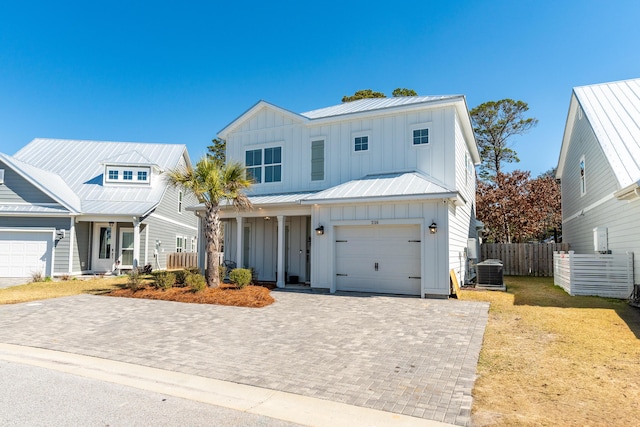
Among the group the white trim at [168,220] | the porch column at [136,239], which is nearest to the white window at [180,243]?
the white trim at [168,220]

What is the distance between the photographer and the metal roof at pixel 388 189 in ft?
37.0

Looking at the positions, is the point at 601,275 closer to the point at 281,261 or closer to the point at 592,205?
the point at 592,205

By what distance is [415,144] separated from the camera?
13.6 m

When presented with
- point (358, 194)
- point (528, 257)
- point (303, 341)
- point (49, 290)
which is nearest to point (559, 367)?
point (303, 341)

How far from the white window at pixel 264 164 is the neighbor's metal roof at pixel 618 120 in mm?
11314

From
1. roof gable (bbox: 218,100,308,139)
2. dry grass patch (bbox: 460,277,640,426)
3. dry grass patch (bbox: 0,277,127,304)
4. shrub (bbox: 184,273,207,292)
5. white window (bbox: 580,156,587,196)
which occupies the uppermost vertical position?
roof gable (bbox: 218,100,308,139)

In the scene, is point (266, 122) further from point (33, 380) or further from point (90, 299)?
point (33, 380)

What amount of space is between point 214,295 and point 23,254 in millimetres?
12360

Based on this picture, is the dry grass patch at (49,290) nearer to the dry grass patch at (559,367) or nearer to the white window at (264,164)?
the white window at (264,164)

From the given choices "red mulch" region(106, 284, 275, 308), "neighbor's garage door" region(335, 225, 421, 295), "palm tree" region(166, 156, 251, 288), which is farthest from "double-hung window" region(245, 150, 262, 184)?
"red mulch" region(106, 284, 275, 308)

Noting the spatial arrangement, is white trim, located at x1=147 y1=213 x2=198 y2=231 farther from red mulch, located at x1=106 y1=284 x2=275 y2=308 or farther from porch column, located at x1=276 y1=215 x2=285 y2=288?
porch column, located at x1=276 y1=215 x2=285 y2=288

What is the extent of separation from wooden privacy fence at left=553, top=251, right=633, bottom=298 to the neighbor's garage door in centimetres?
489

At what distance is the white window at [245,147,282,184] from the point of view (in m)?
15.8

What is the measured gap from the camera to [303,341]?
6691 millimetres
